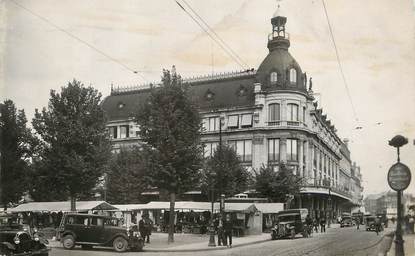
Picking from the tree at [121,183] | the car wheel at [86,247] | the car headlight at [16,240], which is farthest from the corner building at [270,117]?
the car headlight at [16,240]

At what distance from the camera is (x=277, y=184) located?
49.2 metres

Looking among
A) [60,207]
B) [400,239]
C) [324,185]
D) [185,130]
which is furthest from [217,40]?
[324,185]

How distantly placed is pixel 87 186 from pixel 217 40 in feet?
57.2

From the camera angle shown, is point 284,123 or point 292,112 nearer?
point 292,112

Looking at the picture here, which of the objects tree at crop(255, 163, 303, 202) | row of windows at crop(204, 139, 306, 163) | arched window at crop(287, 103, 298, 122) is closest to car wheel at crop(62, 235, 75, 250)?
tree at crop(255, 163, 303, 202)

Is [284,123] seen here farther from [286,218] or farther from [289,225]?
[289,225]

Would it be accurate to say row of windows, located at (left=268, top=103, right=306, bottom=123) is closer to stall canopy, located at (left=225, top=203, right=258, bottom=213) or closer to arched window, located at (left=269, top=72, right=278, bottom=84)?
arched window, located at (left=269, top=72, right=278, bottom=84)

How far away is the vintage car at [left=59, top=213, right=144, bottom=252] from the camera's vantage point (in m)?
24.5

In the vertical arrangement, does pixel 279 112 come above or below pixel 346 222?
above

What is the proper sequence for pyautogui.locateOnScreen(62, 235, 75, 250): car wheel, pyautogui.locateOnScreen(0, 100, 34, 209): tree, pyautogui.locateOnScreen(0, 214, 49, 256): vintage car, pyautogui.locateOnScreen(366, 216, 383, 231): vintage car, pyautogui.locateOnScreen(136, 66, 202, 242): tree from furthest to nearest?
pyautogui.locateOnScreen(366, 216, 383, 231): vintage car → pyautogui.locateOnScreen(0, 100, 34, 209): tree → pyautogui.locateOnScreen(136, 66, 202, 242): tree → pyautogui.locateOnScreen(62, 235, 75, 250): car wheel → pyautogui.locateOnScreen(0, 214, 49, 256): vintage car

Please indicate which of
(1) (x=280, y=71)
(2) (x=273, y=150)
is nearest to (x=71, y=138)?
(1) (x=280, y=71)

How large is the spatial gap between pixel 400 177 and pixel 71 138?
24112 mm

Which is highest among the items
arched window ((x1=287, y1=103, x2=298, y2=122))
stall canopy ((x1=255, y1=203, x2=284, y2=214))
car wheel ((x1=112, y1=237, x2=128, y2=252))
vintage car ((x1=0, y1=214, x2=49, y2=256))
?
arched window ((x1=287, y1=103, x2=298, y2=122))

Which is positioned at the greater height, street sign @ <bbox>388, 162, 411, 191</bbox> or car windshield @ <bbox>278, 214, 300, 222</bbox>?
street sign @ <bbox>388, 162, 411, 191</bbox>
